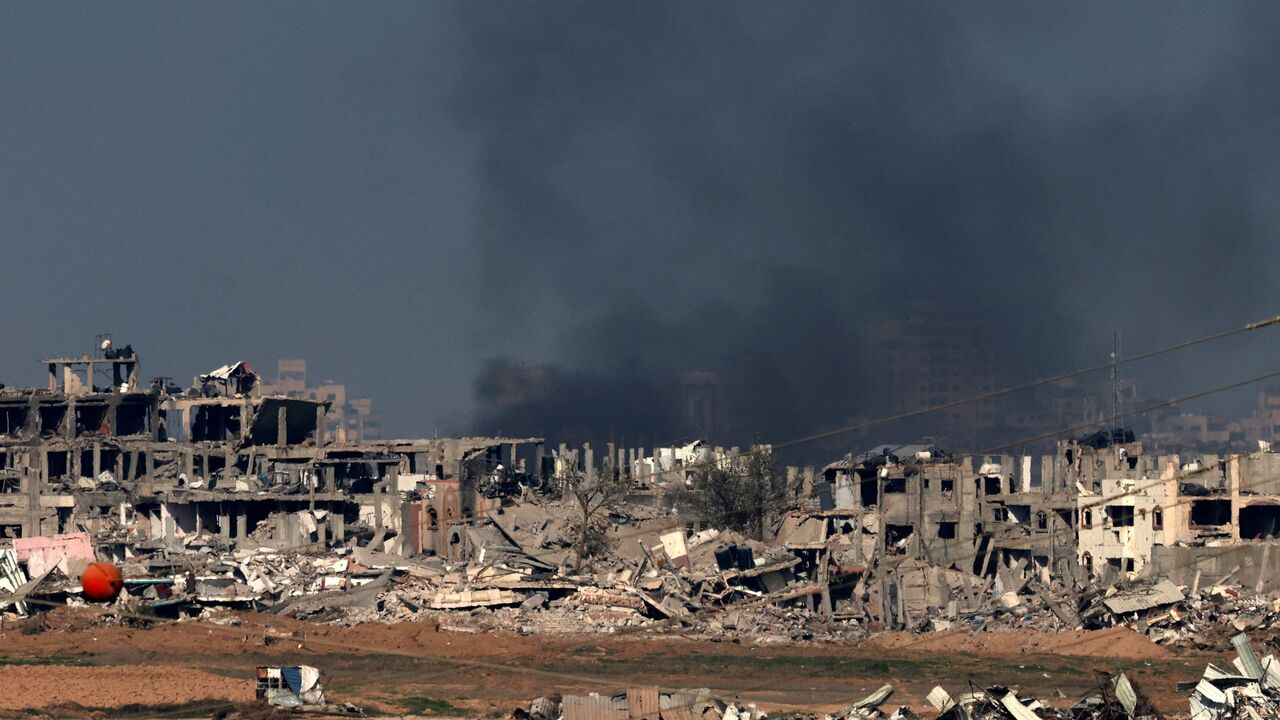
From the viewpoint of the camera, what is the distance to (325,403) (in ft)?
252

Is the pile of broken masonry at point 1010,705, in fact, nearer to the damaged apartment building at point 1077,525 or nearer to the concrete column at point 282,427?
the damaged apartment building at point 1077,525

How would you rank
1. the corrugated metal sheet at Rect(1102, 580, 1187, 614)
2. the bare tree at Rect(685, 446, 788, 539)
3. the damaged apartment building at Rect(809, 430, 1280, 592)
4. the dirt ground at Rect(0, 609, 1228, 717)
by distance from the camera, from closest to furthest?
the dirt ground at Rect(0, 609, 1228, 717) < the corrugated metal sheet at Rect(1102, 580, 1187, 614) < the damaged apartment building at Rect(809, 430, 1280, 592) < the bare tree at Rect(685, 446, 788, 539)

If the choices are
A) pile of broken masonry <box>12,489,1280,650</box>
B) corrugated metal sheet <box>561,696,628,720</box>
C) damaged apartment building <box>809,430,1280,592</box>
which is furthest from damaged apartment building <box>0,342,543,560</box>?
corrugated metal sheet <box>561,696,628,720</box>

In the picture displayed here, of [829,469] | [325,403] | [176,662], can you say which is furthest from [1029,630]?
[325,403]

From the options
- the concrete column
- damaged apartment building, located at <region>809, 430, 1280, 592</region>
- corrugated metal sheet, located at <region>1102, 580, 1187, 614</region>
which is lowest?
corrugated metal sheet, located at <region>1102, 580, 1187, 614</region>

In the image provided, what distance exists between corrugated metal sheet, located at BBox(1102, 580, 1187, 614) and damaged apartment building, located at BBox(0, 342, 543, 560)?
22226 millimetres

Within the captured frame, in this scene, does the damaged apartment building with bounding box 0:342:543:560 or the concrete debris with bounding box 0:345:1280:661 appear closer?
the concrete debris with bounding box 0:345:1280:661

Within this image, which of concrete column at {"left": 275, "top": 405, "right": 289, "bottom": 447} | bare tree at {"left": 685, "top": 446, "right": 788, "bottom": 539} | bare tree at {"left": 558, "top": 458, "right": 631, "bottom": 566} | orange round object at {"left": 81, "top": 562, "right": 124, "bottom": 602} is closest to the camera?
orange round object at {"left": 81, "top": 562, "right": 124, "bottom": 602}

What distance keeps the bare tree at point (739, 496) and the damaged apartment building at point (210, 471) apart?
7833 mm

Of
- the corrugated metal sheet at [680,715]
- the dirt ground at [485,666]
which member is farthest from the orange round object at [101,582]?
the dirt ground at [485,666]

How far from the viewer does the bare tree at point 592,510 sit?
175 feet

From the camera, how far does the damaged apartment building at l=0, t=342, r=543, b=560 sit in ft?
204

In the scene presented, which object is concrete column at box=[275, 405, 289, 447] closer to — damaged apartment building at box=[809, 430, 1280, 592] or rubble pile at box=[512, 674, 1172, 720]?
damaged apartment building at box=[809, 430, 1280, 592]

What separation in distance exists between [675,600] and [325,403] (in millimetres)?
34327
